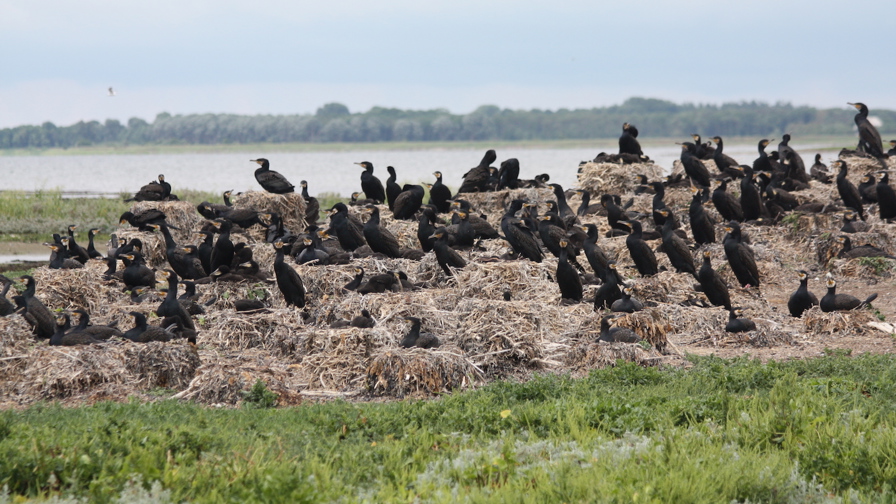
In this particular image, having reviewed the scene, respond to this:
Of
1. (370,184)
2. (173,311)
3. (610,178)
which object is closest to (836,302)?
(173,311)

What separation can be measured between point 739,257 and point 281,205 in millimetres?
8500

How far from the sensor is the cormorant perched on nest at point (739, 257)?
1286cm

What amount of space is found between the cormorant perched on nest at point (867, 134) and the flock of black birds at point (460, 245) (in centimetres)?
137

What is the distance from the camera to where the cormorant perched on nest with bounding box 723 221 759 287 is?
42.2ft

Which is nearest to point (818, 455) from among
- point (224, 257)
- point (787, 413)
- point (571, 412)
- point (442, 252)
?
point (787, 413)

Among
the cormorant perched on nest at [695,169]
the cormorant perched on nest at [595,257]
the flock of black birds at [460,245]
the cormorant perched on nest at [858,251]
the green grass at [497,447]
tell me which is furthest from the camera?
the cormorant perched on nest at [695,169]

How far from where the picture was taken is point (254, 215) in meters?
15.5

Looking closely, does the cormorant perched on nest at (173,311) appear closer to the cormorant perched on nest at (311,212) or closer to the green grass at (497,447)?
the green grass at (497,447)

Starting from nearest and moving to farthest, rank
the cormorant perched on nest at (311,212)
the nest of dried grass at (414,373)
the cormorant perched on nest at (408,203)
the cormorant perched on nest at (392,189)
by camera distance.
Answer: the nest of dried grass at (414,373), the cormorant perched on nest at (408,203), the cormorant perched on nest at (311,212), the cormorant perched on nest at (392,189)

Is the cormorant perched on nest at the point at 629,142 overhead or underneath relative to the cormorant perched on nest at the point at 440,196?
overhead

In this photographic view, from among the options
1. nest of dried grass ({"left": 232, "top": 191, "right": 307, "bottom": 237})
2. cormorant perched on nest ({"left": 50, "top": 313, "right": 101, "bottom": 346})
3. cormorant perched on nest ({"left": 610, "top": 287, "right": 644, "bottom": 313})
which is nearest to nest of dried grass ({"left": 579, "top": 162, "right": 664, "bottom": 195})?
nest of dried grass ({"left": 232, "top": 191, "right": 307, "bottom": 237})

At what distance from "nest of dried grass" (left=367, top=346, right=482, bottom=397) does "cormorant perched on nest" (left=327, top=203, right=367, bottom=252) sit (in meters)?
5.41

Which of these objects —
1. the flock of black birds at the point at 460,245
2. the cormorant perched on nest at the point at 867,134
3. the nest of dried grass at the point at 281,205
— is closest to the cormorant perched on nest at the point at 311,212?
the flock of black birds at the point at 460,245

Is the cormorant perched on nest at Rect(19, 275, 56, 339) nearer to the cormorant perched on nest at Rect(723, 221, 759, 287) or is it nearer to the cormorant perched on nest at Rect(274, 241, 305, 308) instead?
the cormorant perched on nest at Rect(274, 241, 305, 308)
